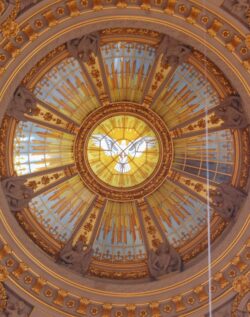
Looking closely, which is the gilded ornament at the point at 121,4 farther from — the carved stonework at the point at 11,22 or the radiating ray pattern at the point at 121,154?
the carved stonework at the point at 11,22

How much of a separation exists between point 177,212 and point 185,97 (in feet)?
9.33

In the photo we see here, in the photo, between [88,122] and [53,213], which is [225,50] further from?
[53,213]

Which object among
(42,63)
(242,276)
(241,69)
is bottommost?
(242,276)

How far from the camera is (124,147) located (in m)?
17.2

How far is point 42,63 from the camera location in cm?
1537

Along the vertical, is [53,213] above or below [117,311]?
above

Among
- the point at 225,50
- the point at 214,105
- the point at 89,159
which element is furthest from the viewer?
the point at 89,159

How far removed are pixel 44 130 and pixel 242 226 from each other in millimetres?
5191

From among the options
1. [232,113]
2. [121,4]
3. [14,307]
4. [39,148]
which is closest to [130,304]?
[14,307]

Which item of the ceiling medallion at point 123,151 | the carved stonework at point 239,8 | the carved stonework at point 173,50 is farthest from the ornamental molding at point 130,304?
the carved stonework at point 239,8

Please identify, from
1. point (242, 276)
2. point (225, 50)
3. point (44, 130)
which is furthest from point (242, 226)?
point (44, 130)

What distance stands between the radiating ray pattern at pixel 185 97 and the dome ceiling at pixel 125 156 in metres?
0.03

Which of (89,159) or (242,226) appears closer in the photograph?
(242,226)

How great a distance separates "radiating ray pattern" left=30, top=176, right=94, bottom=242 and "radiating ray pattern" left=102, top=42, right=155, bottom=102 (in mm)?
2435
